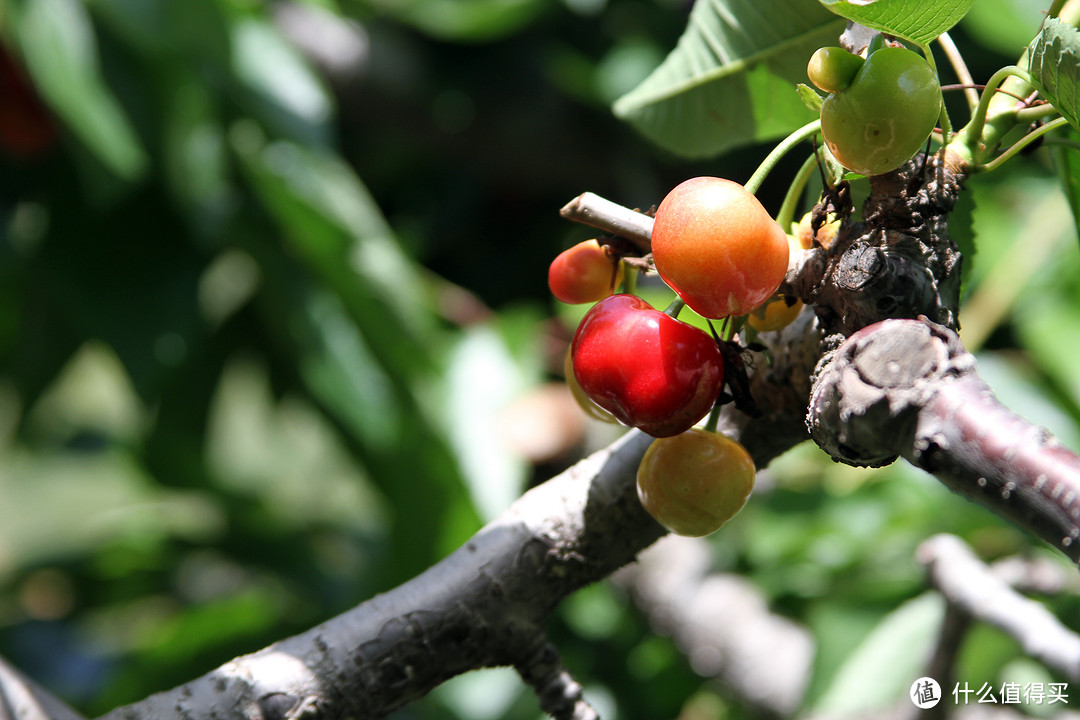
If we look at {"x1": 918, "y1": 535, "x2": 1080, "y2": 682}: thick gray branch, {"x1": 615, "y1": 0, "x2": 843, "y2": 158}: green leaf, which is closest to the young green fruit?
{"x1": 615, "y1": 0, "x2": 843, "y2": 158}: green leaf

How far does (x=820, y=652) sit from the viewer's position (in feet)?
2.92

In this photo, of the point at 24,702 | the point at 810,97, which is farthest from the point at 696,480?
the point at 24,702

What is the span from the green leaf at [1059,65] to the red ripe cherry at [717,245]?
0.38 feet

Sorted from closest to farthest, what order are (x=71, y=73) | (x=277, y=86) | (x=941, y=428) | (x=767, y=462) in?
(x=941, y=428) < (x=767, y=462) < (x=71, y=73) < (x=277, y=86)

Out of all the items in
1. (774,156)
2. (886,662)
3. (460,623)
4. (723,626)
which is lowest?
(723,626)

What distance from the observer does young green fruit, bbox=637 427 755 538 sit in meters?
0.40

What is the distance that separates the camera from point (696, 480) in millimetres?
394

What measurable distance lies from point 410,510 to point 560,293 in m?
0.89

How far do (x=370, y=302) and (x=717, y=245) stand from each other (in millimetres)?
981

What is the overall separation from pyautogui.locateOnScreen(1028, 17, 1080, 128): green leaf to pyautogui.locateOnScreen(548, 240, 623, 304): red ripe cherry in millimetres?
192

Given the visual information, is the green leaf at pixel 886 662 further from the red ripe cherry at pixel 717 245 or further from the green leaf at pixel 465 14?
the green leaf at pixel 465 14

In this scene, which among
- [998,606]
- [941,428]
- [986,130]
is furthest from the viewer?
[998,606]

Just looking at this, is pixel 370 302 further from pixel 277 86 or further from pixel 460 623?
pixel 460 623

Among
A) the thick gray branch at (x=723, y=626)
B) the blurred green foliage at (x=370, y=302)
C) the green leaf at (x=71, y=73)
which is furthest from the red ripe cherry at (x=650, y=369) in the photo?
the green leaf at (x=71, y=73)
